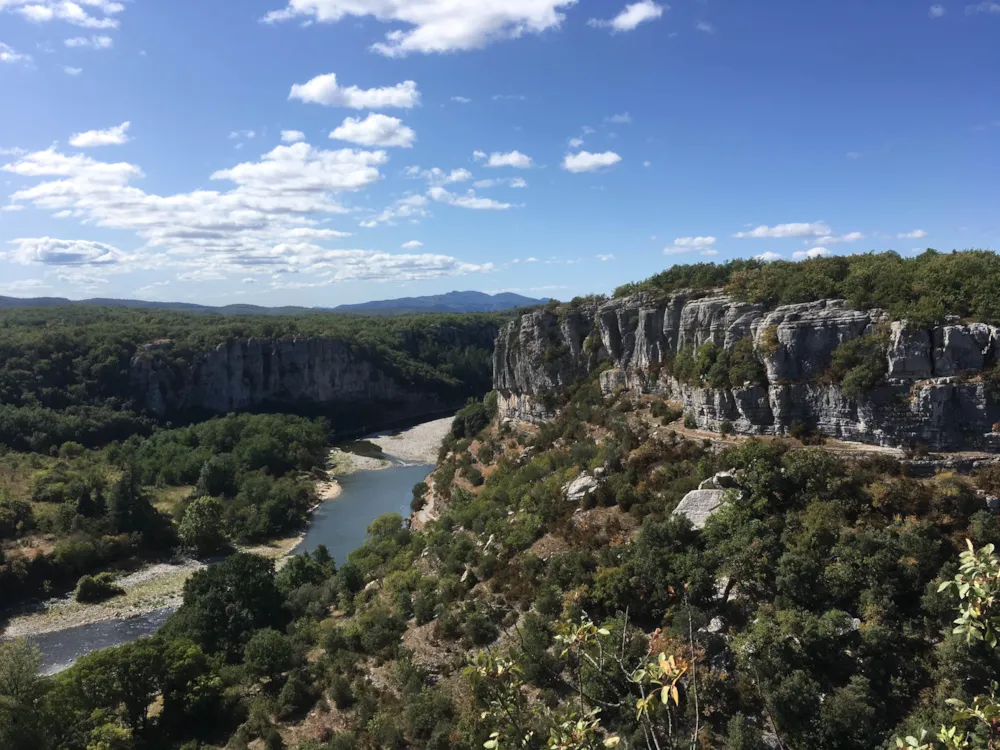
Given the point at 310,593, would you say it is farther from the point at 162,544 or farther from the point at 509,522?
the point at 162,544

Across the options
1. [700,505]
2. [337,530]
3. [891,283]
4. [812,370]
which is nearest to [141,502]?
[337,530]

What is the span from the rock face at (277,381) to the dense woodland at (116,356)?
1.05 m

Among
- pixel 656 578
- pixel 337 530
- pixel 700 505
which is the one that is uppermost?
pixel 700 505

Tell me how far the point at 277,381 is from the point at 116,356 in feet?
68.0

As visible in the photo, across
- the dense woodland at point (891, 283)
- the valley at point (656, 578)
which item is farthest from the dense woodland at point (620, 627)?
the dense woodland at point (891, 283)

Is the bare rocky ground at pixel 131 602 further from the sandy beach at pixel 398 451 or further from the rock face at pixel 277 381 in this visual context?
the rock face at pixel 277 381

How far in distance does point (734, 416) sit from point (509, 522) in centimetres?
929

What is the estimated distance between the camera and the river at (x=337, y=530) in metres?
30.6

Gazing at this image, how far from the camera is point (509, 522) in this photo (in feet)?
79.9

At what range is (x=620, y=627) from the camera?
47.8ft

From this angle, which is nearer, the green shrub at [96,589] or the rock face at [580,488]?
the rock face at [580,488]

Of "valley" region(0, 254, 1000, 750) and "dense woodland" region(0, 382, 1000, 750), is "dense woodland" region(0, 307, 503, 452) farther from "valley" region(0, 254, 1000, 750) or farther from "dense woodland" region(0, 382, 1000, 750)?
"dense woodland" region(0, 382, 1000, 750)

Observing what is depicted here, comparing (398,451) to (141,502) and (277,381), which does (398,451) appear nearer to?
(277,381)

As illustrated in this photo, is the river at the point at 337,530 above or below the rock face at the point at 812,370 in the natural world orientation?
below
